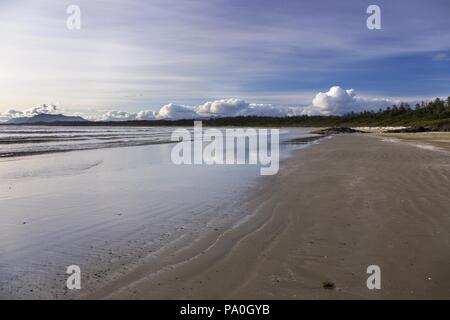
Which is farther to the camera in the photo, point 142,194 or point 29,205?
point 142,194

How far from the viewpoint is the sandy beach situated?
16.0ft

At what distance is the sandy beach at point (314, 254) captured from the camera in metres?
4.87

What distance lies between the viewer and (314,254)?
6.16 meters

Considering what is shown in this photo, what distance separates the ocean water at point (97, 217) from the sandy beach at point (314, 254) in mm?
591

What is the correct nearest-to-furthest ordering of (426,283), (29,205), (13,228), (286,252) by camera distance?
(426,283)
(286,252)
(13,228)
(29,205)

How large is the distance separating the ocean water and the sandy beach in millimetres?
591

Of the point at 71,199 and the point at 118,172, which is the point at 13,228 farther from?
the point at 118,172

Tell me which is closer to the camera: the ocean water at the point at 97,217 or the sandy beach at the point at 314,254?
the sandy beach at the point at 314,254

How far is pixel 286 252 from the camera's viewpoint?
20.6 ft

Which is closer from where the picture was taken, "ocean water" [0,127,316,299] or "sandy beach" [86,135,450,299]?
"sandy beach" [86,135,450,299]

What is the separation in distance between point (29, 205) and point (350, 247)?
7.34 m

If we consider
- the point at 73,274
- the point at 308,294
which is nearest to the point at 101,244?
the point at 73,274

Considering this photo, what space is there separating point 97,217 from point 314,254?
4.62 metres
